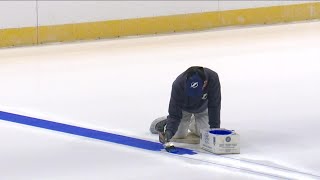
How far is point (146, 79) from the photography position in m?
10.4

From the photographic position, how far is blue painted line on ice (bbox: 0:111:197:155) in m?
6.93

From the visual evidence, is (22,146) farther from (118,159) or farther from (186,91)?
(186,91)

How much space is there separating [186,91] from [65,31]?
24.8 ft

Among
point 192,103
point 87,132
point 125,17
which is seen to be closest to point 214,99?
point 192,103

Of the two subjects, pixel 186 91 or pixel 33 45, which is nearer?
pixel 186 91

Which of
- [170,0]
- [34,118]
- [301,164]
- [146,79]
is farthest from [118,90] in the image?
[170,0]

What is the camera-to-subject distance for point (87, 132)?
754 centimetres

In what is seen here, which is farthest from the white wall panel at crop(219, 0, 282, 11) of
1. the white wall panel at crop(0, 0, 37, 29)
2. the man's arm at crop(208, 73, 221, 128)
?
the man's arm at crop(208, 73, 221, 128)

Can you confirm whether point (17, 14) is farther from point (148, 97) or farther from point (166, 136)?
point (166, 136)

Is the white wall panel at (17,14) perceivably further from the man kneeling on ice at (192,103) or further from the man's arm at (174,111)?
the man's arm at (174,111)

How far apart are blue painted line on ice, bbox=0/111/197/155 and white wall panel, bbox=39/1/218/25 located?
17.3 feet

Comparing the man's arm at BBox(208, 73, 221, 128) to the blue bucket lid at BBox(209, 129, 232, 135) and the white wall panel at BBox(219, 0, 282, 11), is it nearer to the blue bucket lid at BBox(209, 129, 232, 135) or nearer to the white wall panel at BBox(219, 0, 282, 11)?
the blue bucket lid at BBox(209, 129, 232, 135)

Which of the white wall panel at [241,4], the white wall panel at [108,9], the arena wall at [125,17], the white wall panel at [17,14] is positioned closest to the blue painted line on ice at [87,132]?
the white wall panel at [17,14]

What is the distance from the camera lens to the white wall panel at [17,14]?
518 inches
